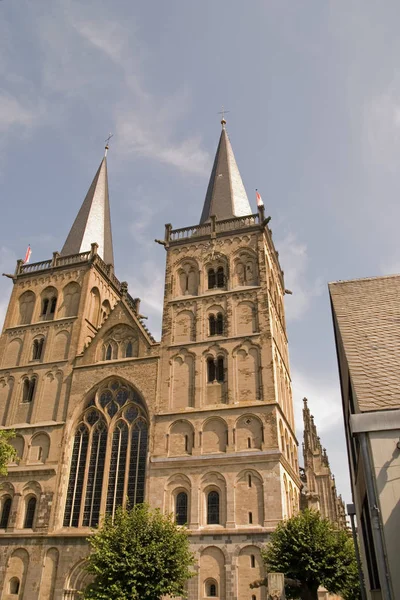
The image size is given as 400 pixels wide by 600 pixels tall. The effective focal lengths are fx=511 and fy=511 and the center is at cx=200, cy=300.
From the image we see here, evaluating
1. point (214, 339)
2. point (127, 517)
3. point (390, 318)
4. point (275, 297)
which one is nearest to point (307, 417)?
point (275, 297)

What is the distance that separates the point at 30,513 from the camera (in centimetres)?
2747

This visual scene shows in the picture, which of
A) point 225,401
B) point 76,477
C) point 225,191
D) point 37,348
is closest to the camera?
point 225,401

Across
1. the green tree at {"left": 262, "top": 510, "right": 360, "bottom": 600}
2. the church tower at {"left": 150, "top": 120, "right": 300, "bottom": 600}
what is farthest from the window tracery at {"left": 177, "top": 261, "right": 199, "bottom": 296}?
the green tree at {"left": 262, "top": 510, "right": 360, "bottom": 600}

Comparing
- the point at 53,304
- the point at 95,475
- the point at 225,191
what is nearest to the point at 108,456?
the point at 95,475

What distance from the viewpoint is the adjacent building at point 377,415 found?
11438 millimetres

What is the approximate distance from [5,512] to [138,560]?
11344 mm

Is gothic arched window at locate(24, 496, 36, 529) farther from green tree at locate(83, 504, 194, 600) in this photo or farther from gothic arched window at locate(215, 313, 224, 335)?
gothic arched window at locate(215, 313, 224, 335)

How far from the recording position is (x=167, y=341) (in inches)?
1204

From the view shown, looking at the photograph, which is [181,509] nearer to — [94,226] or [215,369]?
[215,369]

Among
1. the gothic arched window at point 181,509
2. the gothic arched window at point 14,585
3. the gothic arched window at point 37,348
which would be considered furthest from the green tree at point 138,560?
the gothic arched window at point 37,348

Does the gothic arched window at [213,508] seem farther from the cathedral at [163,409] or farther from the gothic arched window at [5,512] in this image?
the gothic arched window at [5,512]

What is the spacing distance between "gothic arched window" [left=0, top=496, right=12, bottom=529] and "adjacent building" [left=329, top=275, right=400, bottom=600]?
1946 cm

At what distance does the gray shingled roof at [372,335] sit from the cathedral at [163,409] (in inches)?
394

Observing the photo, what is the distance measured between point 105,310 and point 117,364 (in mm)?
7891
